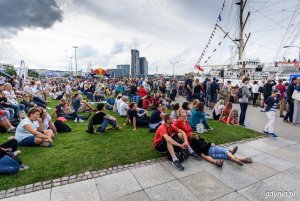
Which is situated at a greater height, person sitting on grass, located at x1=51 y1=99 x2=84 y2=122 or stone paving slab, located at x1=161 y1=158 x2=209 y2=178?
person sitting on grass, located at x1=51 y1=99 x2=84 y2=122

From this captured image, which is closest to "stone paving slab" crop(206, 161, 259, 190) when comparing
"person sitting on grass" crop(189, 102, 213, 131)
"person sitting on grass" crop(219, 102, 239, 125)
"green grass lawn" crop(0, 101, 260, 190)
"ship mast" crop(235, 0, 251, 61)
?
"green grass lawn" crop(0, 101, 260, 190)

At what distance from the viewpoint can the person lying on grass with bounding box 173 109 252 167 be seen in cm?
479

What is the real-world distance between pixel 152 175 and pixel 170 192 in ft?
2.35

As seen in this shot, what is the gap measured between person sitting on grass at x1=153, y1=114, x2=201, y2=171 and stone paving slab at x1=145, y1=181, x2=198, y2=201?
2.69 feet

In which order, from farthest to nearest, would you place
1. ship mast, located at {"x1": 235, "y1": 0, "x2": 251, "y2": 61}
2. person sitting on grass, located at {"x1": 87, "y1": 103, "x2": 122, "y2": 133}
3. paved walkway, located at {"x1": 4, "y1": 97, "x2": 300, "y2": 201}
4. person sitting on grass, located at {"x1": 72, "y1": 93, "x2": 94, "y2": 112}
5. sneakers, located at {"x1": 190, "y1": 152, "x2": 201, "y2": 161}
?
ship mast, located at {"x1": 235, "y1": 0, "x2": 251, "y2": 61} < person sitting on grass, located at {"x1": 72, "y1": 93, "x2": 94, "y2": 112} < person sitting on grass, located at {"x1": 87, "y1": 103, "x2": 122, "y2": 133} < sneakers, located at {"x1": 190, "y1": 152, "x2": 201, "y2": 161} < paved walkway, located at {"x1": 4, "y1": 97, "x2": 300, "y2": 201}

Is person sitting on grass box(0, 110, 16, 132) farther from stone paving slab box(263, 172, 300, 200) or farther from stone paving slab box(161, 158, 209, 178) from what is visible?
stone paving slab box(263, 172, 300, 200)

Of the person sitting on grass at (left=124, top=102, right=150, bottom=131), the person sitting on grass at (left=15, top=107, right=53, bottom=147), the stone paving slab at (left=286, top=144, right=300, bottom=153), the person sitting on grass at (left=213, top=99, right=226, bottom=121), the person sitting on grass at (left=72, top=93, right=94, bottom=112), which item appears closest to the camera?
the person sitting on grass at (left=15, top=107, right=53, bottom=147)

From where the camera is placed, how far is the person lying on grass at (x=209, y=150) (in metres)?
4.79

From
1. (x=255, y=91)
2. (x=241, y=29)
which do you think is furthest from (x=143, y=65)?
(x=255, y=91)

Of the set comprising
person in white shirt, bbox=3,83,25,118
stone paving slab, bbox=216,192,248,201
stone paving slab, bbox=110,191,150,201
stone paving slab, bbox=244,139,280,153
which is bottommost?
stone paving slab, bbox=110,191,150,201

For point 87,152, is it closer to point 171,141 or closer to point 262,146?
point 171,141

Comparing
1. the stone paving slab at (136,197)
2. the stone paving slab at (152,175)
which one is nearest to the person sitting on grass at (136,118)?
the stone paving slab at (152,175)

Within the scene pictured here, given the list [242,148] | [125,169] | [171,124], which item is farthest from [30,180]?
[242,148]

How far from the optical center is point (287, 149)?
19.3ft
